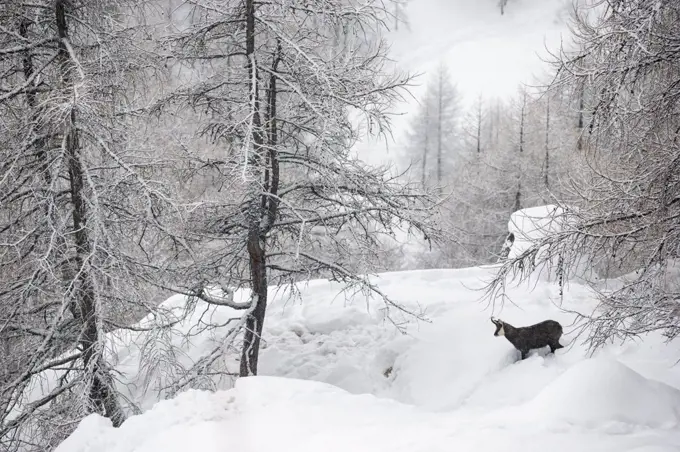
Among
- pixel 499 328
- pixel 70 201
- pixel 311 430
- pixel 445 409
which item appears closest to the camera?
pixel 311 430

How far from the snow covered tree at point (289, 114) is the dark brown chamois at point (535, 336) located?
6.57ft

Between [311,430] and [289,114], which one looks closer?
[311,430]

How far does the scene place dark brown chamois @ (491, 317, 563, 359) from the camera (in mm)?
7184

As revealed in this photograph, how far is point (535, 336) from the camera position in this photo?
7.23 meters

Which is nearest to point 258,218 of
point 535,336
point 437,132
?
point 535,336

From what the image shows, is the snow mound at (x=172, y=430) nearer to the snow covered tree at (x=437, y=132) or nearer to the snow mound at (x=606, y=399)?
the snow mound at (x=606, y=399)

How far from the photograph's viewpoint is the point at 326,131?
6191 millimetres

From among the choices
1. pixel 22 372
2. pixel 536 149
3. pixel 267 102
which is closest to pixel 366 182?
pixel 267 102

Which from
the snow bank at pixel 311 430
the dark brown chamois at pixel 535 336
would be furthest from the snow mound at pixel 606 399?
the dark brown chamois at pixel 535 336

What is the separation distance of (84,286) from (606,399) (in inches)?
247

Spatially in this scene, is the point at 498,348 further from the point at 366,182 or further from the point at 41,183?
the point at 41,183

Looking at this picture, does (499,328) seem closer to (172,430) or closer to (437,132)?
(172,430)

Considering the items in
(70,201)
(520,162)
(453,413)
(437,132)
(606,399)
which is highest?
(437,132)

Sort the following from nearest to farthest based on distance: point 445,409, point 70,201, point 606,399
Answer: point 606,399 < point 70,201 < point 445,409
